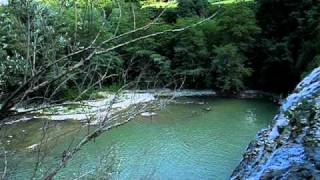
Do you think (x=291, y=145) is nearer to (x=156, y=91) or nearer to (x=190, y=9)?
(x=156, y=91)

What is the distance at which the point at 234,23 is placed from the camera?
79.3ft

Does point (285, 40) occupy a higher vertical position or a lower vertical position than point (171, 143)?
higher

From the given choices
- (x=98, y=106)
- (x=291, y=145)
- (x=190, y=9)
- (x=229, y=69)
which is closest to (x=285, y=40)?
(x=229, y=69)

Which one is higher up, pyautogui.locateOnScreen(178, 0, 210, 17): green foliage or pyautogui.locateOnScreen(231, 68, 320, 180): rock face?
pyautogui.locateOnScreen(178, 0, 210, 17): green foliage

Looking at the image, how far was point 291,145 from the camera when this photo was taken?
6.41 ft

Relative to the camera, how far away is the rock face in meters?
1.77

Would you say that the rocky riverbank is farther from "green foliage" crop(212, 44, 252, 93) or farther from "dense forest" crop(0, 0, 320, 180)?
"green foliage" crop(212, 44, 252, 93)

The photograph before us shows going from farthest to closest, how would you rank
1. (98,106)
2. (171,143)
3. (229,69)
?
1. (229,69)
2. (171,143)
3. (98,106)

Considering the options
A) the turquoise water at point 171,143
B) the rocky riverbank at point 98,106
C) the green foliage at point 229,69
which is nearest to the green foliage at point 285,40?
the green foliage at point 229,69

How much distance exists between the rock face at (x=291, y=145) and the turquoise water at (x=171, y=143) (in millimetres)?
6499

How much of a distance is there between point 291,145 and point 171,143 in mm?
12448

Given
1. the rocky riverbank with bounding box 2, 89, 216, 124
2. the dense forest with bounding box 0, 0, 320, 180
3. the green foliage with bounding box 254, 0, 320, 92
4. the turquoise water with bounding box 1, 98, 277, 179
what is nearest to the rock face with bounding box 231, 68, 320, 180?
the dense forest with bounding box 0, 0, 320, 180

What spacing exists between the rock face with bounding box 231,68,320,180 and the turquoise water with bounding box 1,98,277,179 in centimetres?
650

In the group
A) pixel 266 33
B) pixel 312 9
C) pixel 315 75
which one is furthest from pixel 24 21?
pixel 266 33
